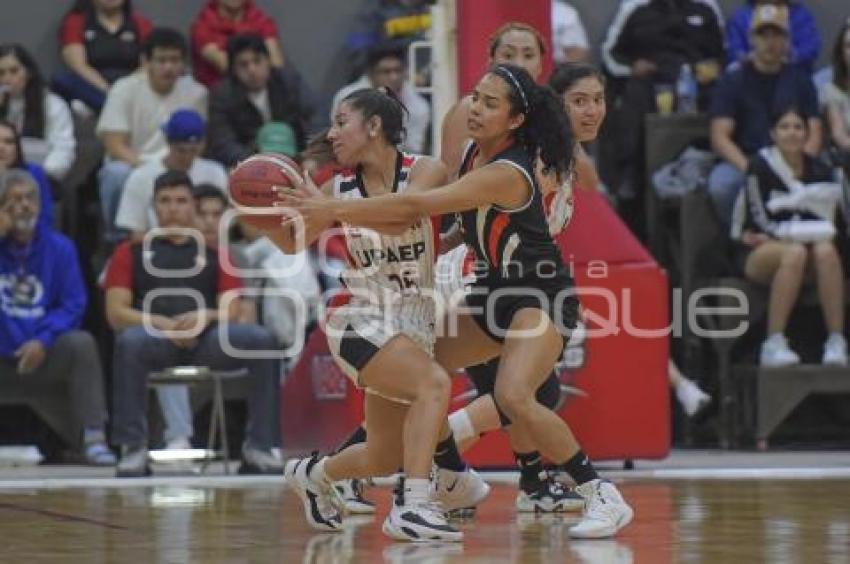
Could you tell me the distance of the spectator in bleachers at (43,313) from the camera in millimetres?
9695

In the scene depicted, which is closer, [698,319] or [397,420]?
[397,420]

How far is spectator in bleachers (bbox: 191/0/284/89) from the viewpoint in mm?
11445

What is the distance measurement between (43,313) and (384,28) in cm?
303

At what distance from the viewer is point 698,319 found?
1084 cm

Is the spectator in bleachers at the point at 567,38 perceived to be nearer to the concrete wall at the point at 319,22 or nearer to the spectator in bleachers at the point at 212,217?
the concrete wall at the point at 319,22

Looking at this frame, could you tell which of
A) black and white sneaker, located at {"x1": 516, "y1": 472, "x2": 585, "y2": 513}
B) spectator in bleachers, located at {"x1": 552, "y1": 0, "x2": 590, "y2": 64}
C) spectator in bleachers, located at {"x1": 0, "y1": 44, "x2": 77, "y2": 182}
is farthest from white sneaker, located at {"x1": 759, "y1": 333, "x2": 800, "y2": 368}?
spectator in bleachers, located at {"x1": 0, "y1": 44, "x2": 77, "y2": 182}

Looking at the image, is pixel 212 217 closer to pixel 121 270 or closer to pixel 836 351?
pixel 121 270

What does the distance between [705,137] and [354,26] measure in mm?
2432

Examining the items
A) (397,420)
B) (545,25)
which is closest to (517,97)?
(397,420)

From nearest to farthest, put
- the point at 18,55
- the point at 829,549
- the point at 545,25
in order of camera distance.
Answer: the point at 829,549 < the point at 545,25 < the point at 18,55

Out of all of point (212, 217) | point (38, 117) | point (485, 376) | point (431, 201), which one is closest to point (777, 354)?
point (212, 217)

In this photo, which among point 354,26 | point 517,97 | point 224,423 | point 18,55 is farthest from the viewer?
point 354,26

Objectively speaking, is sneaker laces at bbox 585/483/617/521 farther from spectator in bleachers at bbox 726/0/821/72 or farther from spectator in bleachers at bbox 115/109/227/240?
spectator in bleachers at bbox 726/0/821/72

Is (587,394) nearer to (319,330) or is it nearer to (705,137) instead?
(319,330)
